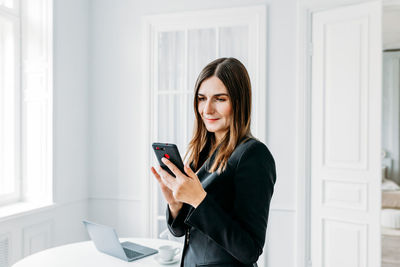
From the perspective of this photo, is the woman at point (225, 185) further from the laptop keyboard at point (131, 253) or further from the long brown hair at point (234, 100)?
the laptop keyboard at point (131, 253)

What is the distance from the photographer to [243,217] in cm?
97

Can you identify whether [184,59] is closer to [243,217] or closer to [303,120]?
[303,120]

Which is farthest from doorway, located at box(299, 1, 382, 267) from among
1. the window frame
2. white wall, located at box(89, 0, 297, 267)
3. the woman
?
the window frame

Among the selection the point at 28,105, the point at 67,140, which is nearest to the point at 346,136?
the point at 67,140

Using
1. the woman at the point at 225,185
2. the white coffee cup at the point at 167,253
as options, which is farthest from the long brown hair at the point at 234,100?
the white coffee cup at the point at 167,253

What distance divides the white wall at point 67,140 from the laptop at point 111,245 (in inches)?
45.5

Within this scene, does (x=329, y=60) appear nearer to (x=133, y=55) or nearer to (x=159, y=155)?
(x=133, y=55)

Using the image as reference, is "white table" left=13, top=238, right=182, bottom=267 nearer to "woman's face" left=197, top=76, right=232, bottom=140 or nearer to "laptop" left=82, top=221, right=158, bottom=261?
"laptop" left=82, top=221, right=158, bottom=261

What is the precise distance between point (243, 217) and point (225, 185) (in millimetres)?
127

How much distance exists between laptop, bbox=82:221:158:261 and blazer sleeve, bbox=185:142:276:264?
782 mm

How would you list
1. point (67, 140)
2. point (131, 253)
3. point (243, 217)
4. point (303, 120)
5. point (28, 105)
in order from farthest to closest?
point (67, 140) < point (28, 105) < point (303, 120) < point (131, 253) < point (243, 217)

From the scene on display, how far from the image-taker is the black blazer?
960mm

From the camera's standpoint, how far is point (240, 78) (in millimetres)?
1101

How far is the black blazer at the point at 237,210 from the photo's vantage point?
960 millimetres
